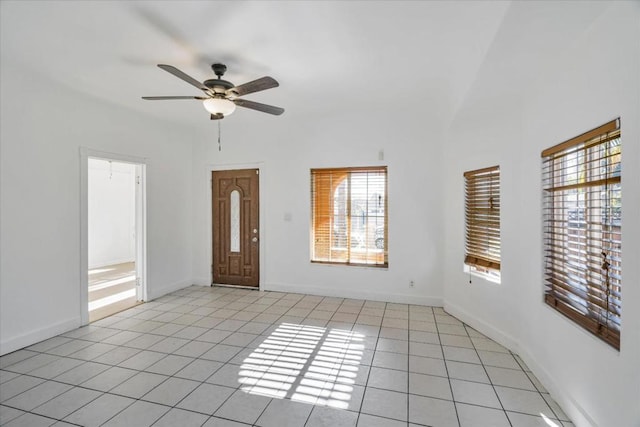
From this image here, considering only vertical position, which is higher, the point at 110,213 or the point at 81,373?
the point at 110,213

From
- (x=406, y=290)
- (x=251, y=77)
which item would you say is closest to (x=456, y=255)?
(x=406, y=290)

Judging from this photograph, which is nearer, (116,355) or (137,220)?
(116,355)

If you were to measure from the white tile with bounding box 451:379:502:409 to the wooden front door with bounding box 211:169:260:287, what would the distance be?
3459 millimetres

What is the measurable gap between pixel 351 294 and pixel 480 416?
8.63 feet

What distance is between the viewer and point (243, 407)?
7.01 ft

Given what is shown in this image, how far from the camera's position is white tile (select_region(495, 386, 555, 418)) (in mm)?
2092

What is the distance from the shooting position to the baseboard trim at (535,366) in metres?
1.92

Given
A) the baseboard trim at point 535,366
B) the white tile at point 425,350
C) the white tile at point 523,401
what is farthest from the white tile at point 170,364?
the baseboard trim at point 535,366

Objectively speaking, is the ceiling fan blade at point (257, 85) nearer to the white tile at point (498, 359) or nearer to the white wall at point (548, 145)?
the white wall at point (548, 145)

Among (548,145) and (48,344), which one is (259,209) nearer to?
(48,344)

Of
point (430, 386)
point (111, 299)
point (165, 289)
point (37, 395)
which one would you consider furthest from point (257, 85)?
point (111, 299)

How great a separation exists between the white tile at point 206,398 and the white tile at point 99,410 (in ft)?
1.33

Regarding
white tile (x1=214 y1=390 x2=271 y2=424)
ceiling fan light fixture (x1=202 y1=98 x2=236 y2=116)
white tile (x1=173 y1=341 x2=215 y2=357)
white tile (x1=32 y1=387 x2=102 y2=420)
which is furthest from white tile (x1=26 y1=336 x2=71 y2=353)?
ceiling fan light fixture (x1=202 y1=98 x2=236 y2=116)

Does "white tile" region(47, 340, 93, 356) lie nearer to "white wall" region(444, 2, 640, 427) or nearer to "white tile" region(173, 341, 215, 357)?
"white tile" region(173, 341, 215, 357)
